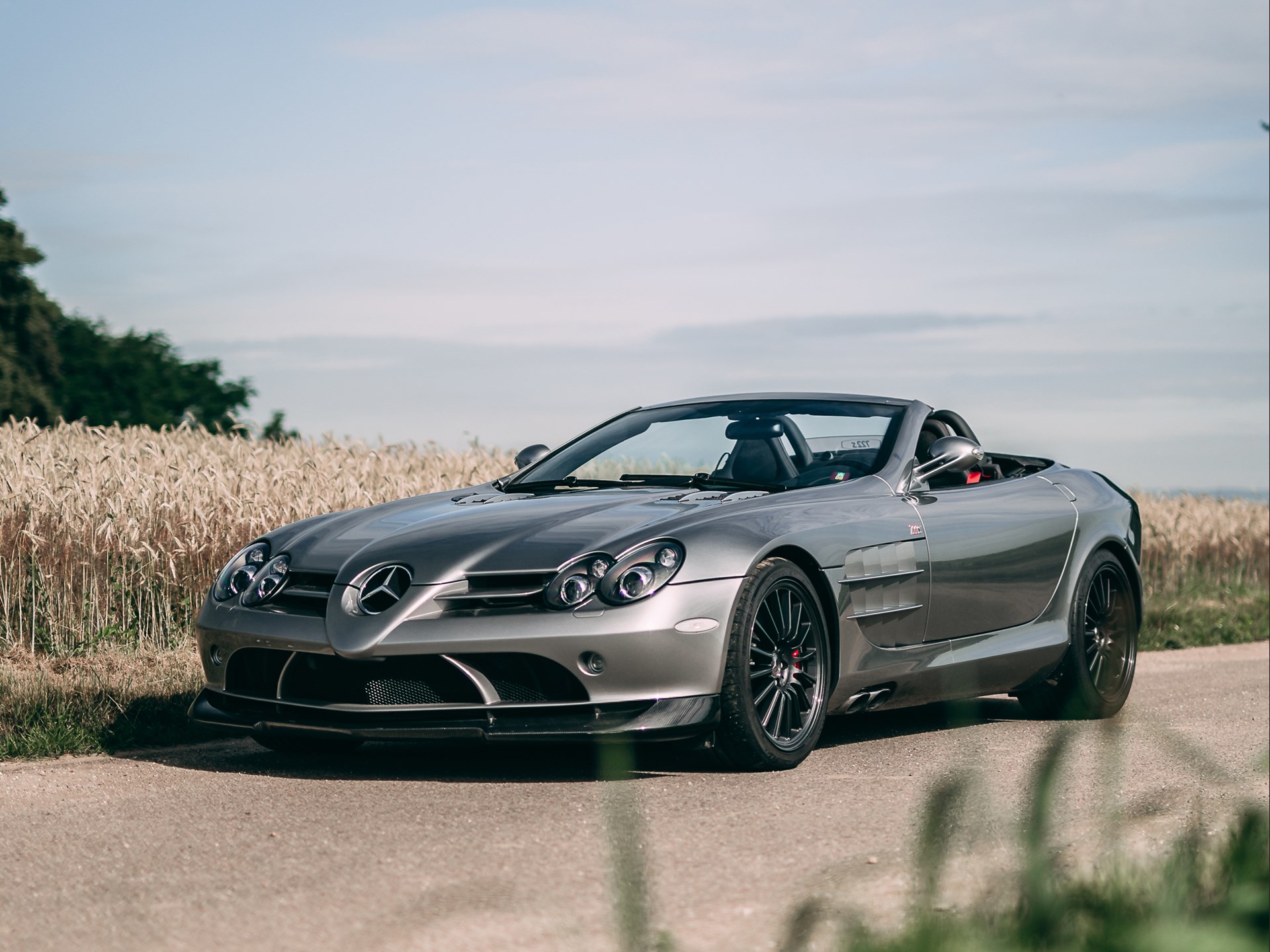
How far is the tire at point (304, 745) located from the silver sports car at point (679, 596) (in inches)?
1.0

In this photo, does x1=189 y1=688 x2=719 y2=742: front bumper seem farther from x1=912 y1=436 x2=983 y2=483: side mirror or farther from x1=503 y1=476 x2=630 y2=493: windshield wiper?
x1=912 y1=436 x2=983 y2=483: side mirror

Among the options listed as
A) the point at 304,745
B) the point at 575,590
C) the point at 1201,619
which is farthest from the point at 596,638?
the point at 1201,619

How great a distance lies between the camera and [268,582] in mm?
6277

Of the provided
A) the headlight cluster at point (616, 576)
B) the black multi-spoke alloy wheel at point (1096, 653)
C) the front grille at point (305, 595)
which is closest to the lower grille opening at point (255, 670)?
the front grille at point (305, 595)

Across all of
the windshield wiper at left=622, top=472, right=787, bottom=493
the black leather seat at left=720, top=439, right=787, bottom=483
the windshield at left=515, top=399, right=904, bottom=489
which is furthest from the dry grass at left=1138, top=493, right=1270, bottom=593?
the windshield wiper at left=622, top=472, right=787, bottom=493

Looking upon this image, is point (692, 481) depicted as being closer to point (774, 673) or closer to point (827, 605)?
point (827, 605)

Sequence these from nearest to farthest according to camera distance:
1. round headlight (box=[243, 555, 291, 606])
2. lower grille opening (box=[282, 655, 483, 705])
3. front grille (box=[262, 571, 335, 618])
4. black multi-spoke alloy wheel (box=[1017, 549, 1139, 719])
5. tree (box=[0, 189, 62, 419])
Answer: lower grille opening (box=[282, 655, 483, 705]) < front grille (box=[262, 571, 335, 618]) < round headlight (box=[243, 555, 291, 606]) < black multi-spoke alloy wheel (box=[1017, 549, 1139, 719]) < tree (box=[0, 189, 62, 419])

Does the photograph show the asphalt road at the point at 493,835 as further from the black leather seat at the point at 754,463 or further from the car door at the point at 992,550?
the black leather seat at the point at 754,463

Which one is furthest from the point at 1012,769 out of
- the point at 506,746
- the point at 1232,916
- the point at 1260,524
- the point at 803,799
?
the point at 1260,524

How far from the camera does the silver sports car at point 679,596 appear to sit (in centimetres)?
568

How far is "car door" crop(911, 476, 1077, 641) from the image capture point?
7039 millimetres

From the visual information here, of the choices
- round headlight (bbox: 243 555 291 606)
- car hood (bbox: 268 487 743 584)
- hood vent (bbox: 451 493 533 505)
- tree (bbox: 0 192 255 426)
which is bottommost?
round headlight (bbox: 243 555 291 606)

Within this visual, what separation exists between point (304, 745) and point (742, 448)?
7.80ft

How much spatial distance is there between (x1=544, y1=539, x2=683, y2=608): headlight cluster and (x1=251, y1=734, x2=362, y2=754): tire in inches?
54.0
